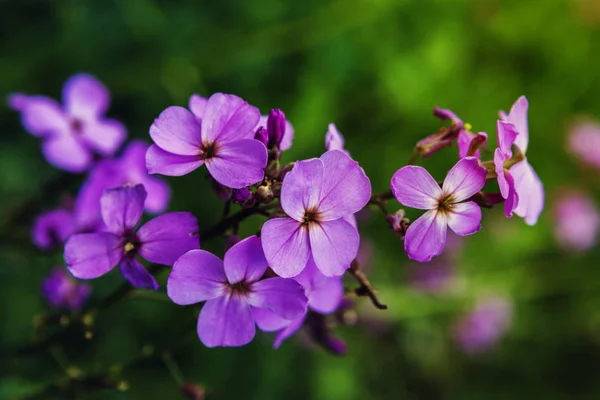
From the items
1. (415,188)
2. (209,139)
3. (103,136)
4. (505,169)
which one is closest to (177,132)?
(209,139)

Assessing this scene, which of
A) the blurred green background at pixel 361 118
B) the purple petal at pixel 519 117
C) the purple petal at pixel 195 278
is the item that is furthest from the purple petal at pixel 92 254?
the blurred green background at pixel 361 118

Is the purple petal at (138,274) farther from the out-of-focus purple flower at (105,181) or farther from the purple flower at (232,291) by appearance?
the out-of-focus purple flower at (105,181)

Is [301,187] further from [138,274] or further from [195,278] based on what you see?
[138,274]

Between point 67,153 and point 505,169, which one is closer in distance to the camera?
point 505,169

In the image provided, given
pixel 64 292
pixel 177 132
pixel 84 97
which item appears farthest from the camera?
pixel 84 97

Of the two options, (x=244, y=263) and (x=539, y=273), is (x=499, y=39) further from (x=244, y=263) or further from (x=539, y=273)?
(x=244, y=263)

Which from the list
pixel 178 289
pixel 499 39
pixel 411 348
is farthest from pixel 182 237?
pixel 499 39

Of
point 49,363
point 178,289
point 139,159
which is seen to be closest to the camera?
point 178,289
